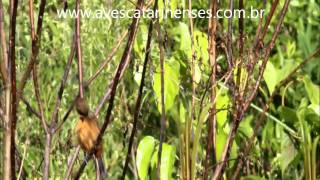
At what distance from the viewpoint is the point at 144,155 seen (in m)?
1.76

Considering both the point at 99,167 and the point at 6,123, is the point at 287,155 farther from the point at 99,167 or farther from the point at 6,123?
the point at 6,123

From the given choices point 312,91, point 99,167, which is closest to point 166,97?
point 99,167

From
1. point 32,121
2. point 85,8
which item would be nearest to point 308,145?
point 85,8

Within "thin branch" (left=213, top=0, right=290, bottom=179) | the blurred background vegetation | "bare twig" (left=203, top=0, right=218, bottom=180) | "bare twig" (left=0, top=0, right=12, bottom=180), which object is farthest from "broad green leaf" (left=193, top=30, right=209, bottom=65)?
"bare twig" (left=0, top=0, right=12, bottom=180)

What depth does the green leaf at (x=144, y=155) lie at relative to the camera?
68.2 inches

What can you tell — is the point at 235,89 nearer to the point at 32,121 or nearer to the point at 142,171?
the point at 142,171

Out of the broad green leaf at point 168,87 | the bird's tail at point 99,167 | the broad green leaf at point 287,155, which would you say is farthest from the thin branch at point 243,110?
the broad green leaf at point 287,155

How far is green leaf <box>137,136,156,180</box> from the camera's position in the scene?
1733 millimetres

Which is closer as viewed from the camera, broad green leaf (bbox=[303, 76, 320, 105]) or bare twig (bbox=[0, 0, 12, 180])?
bare twig (bbox=[0, 0, 12, 180])

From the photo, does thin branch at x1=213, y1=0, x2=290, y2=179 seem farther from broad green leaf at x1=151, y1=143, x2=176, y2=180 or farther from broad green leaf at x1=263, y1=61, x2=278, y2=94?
broad green leaf at x1=263, y1=61, x2=278, y2=94

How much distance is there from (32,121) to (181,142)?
123cm

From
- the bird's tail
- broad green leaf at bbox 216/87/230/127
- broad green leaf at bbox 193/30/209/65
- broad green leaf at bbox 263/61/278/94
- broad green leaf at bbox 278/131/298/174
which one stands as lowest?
broad green leaf at bbox 278/131/298/174

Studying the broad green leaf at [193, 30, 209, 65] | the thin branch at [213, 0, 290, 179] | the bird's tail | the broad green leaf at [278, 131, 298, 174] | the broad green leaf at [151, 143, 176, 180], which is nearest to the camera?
the bird's tail

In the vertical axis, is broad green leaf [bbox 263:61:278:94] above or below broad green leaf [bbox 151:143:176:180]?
above
